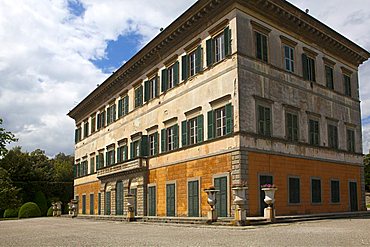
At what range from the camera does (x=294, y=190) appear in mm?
22391

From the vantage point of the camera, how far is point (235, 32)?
2094 cm

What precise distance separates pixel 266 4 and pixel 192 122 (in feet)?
23.5

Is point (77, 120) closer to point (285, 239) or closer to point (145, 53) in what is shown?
point (145, 53)

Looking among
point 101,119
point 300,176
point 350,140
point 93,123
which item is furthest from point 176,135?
point 93,123

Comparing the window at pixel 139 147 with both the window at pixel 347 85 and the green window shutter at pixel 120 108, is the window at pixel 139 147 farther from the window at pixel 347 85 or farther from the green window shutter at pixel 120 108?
the window at pixel 347 85

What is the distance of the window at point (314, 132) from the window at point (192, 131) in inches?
240

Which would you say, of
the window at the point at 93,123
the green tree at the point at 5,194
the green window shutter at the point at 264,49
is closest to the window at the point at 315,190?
the green window shutter at the point at 264,49

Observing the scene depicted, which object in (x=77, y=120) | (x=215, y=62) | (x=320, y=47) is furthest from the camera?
(x=77, y=120)

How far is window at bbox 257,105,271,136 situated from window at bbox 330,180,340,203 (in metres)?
6.36

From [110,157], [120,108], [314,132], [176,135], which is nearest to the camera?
[314,132]

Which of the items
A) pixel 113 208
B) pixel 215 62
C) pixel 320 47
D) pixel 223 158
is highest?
pixel 320 47

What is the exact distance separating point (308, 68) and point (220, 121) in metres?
6.72

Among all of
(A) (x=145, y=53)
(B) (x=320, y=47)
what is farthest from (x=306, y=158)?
(A) (x=145, y=53)

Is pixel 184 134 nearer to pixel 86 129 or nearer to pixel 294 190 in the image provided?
pixel 294 190
